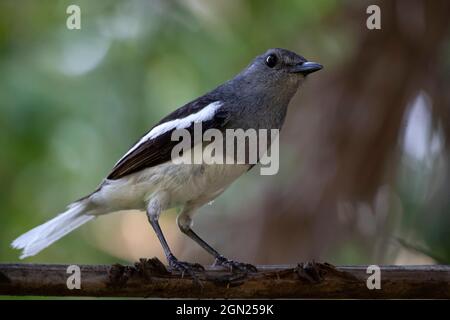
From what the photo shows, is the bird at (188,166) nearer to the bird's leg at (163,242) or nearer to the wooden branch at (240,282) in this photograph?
the bird's leg at (163,242)

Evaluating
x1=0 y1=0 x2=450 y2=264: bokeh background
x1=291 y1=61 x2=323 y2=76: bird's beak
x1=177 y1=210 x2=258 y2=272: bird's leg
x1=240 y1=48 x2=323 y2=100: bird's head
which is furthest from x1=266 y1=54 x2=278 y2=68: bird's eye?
x1=177 y1=210 x2=258 y2=272: bird's leg

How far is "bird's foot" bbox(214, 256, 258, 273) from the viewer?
375 centimetres

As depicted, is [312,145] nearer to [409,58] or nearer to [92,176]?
[409,58]

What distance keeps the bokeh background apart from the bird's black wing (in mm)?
758

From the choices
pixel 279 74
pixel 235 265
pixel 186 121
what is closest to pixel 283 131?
pixel 279 74

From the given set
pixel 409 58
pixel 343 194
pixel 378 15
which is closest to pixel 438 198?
pixel 343 194

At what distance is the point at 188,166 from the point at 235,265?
0.72m

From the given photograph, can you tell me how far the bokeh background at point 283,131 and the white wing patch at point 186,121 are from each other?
78 cm

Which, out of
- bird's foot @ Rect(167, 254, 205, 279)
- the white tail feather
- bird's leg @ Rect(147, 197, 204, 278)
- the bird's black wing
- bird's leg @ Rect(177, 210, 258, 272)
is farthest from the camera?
the white tail feather

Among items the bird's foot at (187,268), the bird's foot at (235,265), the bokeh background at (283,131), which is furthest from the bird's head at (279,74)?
the bird's foot at (187,268)

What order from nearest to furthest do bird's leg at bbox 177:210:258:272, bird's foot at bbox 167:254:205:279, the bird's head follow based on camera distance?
bird's foot at bbox 167:254:205:279, bird's leg at bbox 177:210:258:272, the bird's head

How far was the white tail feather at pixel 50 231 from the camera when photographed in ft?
15.2

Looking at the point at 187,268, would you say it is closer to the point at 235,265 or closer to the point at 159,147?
the point at 235,265

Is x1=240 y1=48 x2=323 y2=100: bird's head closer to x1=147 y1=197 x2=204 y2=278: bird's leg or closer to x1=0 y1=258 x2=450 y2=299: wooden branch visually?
x1=147 y1=197 x2=204 y2=278: bird's leg
